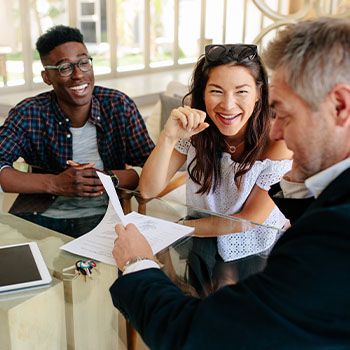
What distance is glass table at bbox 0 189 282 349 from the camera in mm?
1168

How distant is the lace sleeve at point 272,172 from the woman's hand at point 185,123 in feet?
0.85

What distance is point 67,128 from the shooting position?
2.13m

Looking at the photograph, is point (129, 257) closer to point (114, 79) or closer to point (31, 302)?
point (31, 302)

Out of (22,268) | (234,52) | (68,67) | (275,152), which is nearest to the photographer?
(22,268)

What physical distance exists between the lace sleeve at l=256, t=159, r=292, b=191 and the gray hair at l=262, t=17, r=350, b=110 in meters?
0.93

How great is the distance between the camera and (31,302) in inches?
45.4

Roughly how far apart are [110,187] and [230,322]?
77 cm

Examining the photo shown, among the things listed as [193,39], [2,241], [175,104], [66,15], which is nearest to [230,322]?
[2,241]

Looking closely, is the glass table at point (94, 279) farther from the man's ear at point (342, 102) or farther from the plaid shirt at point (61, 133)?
the plaid shirt at point (61, 133)

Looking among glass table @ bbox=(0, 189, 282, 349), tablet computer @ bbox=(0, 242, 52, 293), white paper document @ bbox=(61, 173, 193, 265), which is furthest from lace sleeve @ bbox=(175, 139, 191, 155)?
tablet computer @ bbox=(0, 242, 52, 293)

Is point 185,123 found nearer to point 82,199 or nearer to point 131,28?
point 82,199

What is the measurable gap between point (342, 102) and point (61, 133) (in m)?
1.53

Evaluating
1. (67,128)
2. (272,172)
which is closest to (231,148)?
(272,172)

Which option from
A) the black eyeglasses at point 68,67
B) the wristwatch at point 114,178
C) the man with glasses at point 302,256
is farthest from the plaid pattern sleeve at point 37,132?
A: the man with glasses at point 302,256
